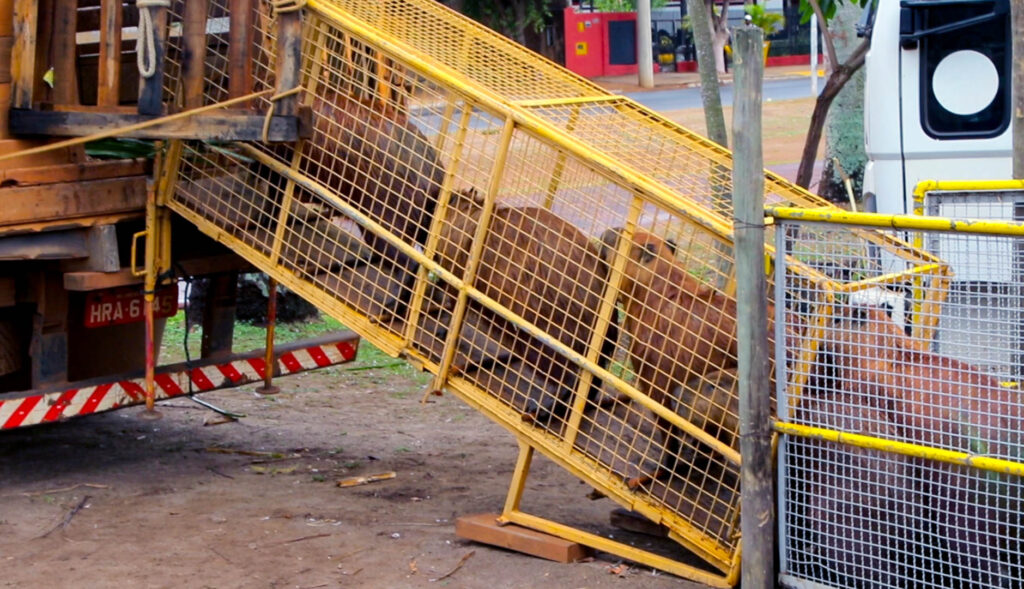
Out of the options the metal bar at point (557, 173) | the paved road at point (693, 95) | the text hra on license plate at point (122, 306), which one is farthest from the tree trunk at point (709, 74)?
the paved road at point (693, 95)

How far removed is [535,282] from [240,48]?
6.17 ft

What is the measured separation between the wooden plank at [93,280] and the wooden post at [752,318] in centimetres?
346

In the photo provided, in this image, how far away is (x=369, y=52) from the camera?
604cm

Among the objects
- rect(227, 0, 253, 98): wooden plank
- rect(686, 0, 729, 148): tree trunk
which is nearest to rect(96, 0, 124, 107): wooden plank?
rect(227, 0, 253, 98): wooden plank

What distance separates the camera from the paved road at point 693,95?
3089 cm

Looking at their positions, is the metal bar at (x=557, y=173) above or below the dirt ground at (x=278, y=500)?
above

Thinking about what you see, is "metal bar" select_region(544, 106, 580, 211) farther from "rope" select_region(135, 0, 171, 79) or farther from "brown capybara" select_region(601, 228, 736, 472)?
"rope" select_region(135, 0, 171, 79)

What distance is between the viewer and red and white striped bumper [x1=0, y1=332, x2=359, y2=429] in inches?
250

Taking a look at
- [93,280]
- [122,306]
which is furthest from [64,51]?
[122,306]

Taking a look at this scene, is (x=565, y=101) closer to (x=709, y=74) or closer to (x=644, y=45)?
(x=709, y=74)

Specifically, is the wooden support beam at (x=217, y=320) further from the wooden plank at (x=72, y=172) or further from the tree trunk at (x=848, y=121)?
the tree trunk at (x=848, y=121)

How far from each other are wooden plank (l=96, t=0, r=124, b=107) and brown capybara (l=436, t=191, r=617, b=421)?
6.16ft

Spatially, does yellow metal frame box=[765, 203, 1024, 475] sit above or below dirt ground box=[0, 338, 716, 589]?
above

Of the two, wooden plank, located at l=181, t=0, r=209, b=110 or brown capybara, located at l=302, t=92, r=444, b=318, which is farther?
wooden plank, located at l=181, t=0, r=209, b=110
